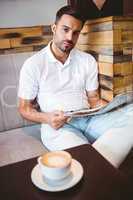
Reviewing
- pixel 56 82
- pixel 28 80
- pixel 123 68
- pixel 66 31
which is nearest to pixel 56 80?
pixel 56 82

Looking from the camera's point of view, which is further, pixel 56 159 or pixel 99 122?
pixel 99 122

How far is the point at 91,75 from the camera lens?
4.64 feet

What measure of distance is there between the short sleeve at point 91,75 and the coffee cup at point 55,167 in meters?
0.76

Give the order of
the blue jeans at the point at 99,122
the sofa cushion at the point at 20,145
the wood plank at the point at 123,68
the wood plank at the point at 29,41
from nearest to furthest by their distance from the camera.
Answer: the sofa cushion at the point at 20,145 → the blue jeans at the point at 99,122 → the wood plank at the point at 123,68 → the wood plank at the point at 29,41

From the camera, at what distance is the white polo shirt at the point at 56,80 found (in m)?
1.27

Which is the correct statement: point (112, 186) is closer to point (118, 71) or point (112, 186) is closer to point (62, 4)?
point (118, 71)

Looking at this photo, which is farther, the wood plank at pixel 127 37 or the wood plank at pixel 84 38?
the wood plank at pixel 84 38

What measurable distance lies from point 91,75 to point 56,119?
0.39 m

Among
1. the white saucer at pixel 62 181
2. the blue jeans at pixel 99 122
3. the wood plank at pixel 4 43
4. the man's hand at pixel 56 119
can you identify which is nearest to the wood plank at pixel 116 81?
the blue jeans at pixel 99 122

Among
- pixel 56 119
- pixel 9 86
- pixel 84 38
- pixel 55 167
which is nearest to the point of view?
pixel 55 167

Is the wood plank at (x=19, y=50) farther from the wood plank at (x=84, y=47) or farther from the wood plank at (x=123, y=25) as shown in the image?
the wood plank at (x=123, y=25)

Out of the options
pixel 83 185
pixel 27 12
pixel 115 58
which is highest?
pixel 27 12

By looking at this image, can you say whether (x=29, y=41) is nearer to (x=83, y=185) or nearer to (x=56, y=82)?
(x=56, y=82)

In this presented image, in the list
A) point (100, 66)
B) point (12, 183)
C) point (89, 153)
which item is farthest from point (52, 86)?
point (12, 183)
